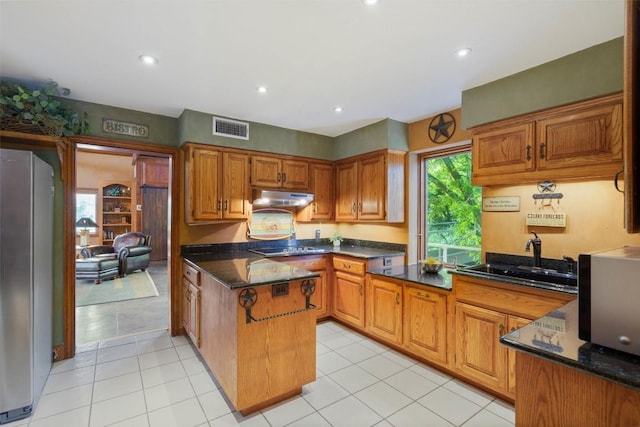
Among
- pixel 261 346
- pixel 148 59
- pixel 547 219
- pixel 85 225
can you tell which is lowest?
pixel 261 346

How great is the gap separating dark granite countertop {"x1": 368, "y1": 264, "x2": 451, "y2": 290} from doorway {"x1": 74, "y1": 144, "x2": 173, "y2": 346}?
290cm

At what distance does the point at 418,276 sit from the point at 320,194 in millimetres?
1957

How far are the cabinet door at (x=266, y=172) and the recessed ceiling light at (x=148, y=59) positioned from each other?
63.3 inches

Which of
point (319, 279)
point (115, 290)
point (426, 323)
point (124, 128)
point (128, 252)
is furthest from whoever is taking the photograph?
point (128, 252)

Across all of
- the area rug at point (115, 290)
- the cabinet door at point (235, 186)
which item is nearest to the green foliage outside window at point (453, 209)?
the cabinet door at point (235, 186)

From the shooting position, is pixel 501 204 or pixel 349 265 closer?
A: pixel 501 204

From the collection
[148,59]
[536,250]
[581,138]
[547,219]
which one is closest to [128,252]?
[148,59]

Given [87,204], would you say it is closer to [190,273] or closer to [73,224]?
[73,224]

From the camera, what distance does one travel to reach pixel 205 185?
339 centimetres

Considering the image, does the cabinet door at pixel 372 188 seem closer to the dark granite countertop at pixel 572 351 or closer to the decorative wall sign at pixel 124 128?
the dark granite countertop at pixel 572 351

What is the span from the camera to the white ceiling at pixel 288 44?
1.67 metres

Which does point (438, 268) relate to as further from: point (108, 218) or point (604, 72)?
point (108, 218)

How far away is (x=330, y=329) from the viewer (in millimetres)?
3676

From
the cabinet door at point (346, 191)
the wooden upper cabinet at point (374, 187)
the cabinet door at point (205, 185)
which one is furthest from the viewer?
the cabinet door at point (346, 191)
